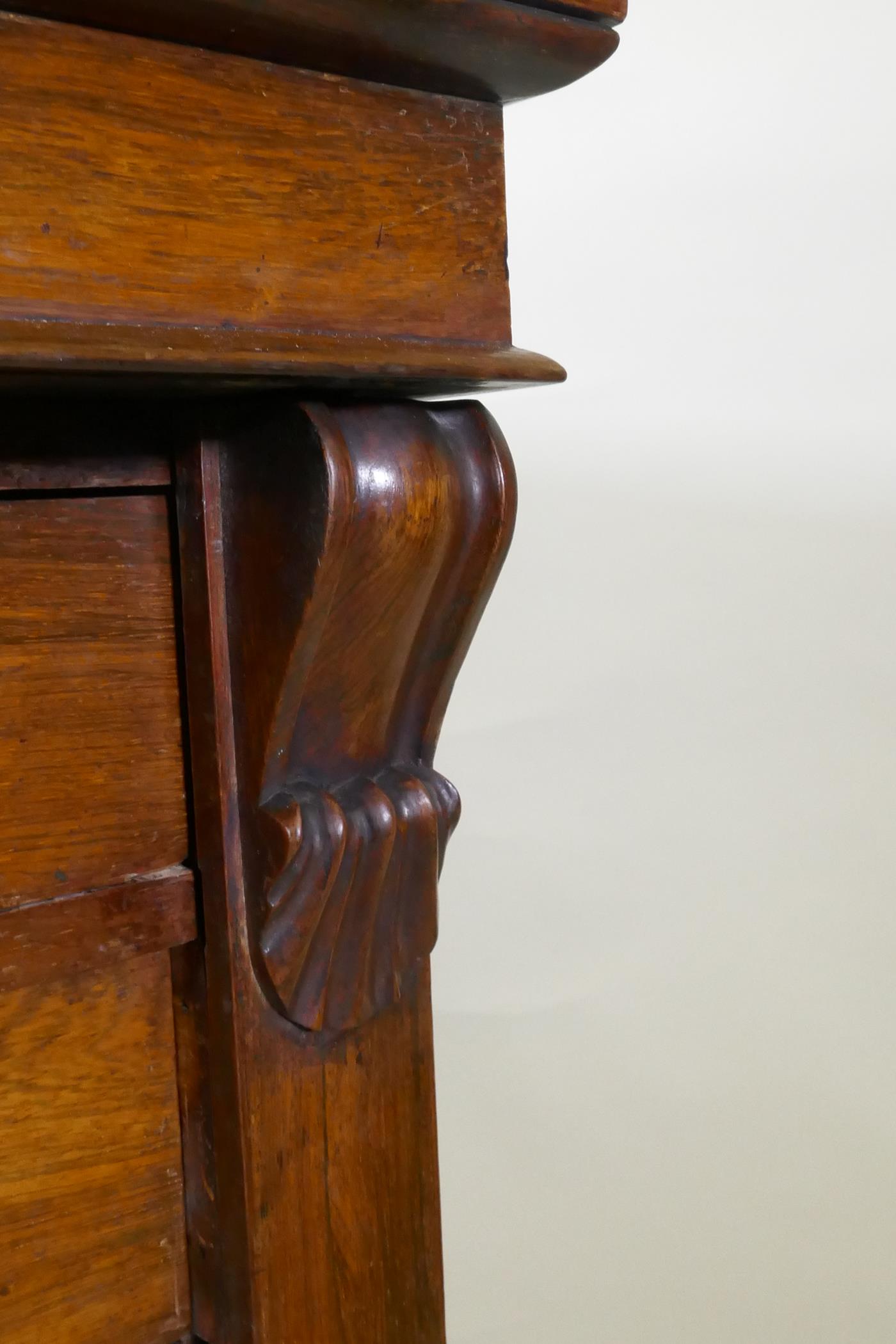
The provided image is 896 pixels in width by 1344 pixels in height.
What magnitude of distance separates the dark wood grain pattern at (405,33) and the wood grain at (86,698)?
0.66 feet

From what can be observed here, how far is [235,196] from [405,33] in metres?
0.10

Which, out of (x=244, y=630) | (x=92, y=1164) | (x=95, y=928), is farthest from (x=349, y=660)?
(x=92, y=1164)

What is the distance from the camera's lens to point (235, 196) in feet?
1.80

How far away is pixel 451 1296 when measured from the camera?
1.56 metres

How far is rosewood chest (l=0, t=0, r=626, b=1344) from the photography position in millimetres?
536

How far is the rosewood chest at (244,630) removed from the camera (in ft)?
1.76

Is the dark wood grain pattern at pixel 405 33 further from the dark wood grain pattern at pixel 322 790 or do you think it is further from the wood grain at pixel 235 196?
the dark wood grain pattern at pixel 322 790

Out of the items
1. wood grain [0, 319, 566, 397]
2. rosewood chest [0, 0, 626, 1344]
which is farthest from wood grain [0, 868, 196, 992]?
wood grain [0, 319, 566, 397]

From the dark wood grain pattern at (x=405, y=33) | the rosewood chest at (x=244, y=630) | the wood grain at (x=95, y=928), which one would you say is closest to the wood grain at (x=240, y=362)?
the rosewood chest at (x=244, y=630)

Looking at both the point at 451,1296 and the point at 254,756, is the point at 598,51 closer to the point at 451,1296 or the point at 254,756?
the point at 254,756

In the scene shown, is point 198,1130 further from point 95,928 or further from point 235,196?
point 235,196

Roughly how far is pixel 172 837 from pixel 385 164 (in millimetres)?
320

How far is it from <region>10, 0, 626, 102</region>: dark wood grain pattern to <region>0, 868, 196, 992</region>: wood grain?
360 mm

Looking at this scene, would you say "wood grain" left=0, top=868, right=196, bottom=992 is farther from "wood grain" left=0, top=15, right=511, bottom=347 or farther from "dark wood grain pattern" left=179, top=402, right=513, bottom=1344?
"wood grain" left=0, top=15, right=511, bottom=347
